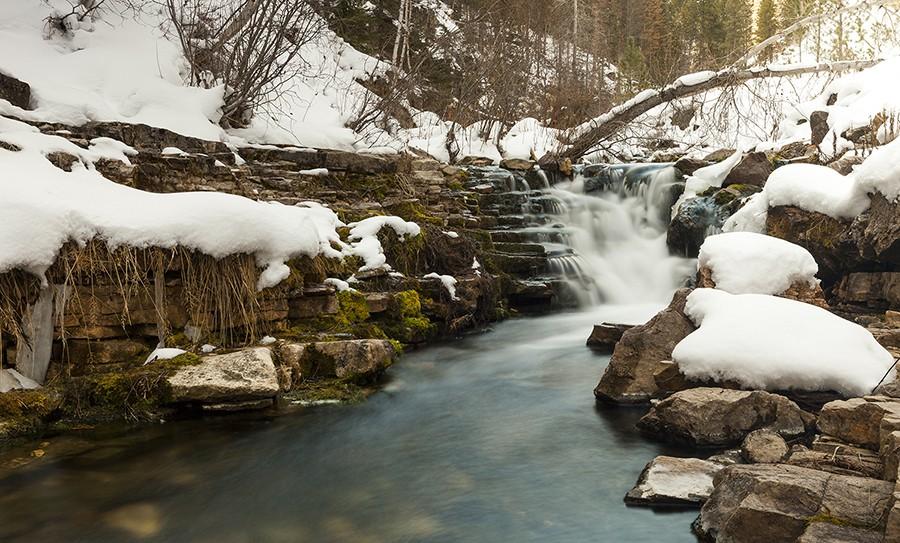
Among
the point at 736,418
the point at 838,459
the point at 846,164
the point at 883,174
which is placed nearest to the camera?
the point at 838,459

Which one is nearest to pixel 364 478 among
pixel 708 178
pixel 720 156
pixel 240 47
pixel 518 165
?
pixel 240 47

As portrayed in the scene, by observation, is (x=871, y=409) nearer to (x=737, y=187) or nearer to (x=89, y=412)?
(x=89, y=412)

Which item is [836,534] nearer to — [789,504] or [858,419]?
[789,504]

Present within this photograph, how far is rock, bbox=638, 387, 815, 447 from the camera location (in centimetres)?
368

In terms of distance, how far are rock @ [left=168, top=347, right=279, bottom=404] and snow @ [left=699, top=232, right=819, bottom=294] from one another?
14.3 ft

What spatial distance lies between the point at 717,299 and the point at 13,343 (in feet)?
17.2

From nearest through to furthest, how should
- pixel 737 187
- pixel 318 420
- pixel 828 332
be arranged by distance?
1. pixel 828 332
2. pixel 318 420
3. pixel 737 187

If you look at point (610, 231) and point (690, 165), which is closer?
point (610, 231)

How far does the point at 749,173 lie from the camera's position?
9.92m

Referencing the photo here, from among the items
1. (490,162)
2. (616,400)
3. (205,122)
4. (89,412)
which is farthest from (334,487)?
(490,162)

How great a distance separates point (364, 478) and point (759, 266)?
447 cm

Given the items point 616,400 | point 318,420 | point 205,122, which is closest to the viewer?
point 318,420

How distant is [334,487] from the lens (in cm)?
360

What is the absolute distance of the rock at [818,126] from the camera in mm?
10470
